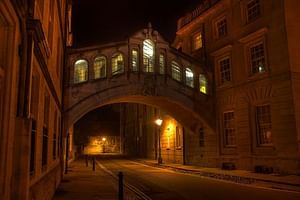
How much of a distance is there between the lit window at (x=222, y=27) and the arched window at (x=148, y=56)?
5530 mm

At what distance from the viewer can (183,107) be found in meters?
23.0

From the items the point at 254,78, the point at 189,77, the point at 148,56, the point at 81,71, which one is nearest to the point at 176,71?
the point at 189,77

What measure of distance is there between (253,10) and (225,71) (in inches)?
185

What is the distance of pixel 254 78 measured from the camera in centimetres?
1980

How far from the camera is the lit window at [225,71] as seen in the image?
74.8 ft

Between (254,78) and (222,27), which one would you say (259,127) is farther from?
(222,27)

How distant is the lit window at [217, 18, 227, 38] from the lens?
23203 millimetres

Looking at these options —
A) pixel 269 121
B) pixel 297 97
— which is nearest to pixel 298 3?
pixel 297 97

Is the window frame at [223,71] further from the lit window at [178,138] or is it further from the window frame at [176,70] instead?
the lit window at [178,138]

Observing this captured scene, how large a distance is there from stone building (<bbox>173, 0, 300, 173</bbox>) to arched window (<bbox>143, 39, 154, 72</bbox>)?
16.4 ft

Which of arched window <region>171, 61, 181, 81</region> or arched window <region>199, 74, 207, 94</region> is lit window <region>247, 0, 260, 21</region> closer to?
arched window <region>199, 74, 207, 94</region>

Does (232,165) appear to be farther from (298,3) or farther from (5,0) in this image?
(5,0)

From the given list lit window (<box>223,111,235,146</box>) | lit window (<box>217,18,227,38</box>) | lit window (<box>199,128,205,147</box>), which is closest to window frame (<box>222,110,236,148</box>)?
lit window (<box>223,111,235,146</box>)

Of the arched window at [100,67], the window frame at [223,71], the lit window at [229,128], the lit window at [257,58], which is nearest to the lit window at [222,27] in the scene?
the window frame at [223,71]
